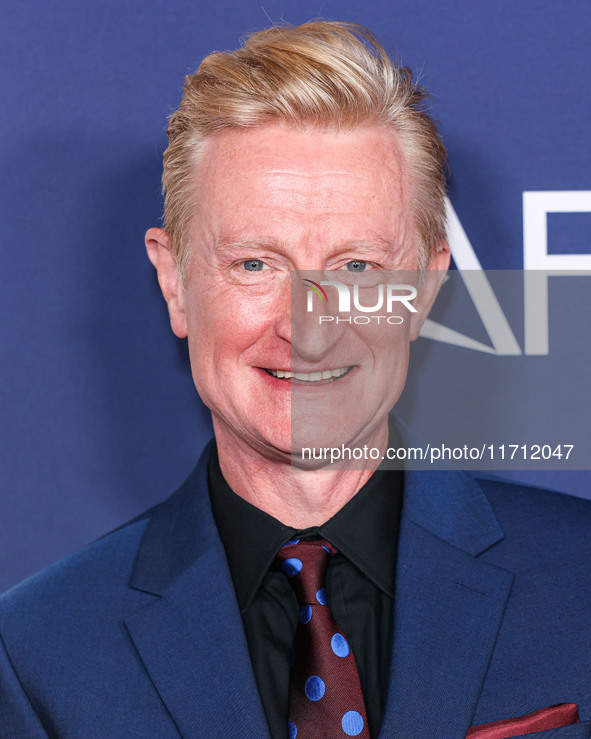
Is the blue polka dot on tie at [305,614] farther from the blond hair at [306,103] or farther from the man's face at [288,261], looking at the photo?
the blond hair at [306,103]

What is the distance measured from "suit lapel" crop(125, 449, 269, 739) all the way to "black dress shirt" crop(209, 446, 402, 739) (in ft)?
0.16

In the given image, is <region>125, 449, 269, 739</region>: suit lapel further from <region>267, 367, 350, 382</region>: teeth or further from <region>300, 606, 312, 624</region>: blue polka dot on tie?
<region>267, 367, 350, 382</region>: teeth

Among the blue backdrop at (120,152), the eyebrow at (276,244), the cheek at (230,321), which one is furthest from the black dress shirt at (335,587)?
the blue backdrop at (120,152)

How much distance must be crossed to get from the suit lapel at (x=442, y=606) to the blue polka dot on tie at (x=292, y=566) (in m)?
0.17

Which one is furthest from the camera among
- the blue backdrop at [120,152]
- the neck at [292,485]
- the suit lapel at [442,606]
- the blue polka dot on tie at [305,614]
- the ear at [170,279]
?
the blue backdrop at [120,152]

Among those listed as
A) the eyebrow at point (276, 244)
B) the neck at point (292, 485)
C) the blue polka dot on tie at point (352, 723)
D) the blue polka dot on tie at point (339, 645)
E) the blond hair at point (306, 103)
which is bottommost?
the blue polka dot on tie at point (352, 723)

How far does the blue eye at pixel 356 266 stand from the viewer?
156 cm

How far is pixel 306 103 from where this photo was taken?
1.53 meters

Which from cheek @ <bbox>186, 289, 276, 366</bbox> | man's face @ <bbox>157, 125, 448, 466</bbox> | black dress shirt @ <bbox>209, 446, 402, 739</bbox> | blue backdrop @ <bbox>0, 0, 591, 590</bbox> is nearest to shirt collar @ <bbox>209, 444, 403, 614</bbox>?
black dress shirt @ <bbox>209, 446, 402, 739</bbox>

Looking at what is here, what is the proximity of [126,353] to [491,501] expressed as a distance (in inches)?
33.4

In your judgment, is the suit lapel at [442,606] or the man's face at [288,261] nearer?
the suit lapel at [442,606]

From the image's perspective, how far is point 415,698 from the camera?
1.36 meters

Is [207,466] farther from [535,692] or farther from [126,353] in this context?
[535,692]

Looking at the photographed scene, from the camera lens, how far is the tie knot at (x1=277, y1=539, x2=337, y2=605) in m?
1.49
